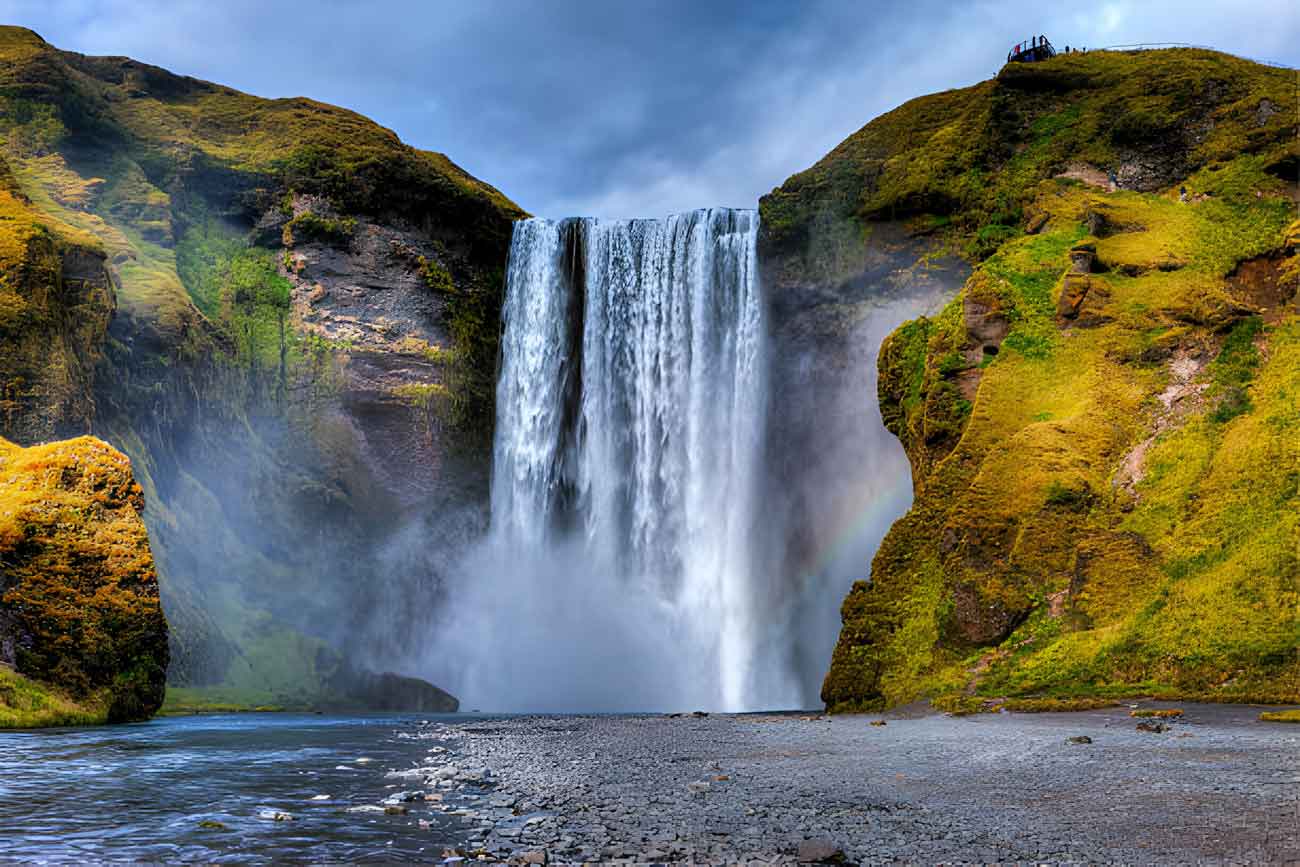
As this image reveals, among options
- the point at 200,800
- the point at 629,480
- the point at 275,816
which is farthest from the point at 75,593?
the point at 629,480

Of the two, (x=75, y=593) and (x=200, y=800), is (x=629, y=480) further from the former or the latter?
(x=200, y=800)

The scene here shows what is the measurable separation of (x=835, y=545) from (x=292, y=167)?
29727 millimetres

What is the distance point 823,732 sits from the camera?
1723 cm

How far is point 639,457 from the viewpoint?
3944 centimetres

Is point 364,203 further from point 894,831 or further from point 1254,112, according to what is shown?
point 894,831

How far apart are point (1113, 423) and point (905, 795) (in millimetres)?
16543

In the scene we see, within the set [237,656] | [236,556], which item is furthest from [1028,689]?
[236,556]

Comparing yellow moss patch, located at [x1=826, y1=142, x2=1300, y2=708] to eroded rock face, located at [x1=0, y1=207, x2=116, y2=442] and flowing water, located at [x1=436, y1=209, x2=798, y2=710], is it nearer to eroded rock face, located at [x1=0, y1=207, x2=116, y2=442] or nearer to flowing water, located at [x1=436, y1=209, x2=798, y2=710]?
flowing water, located at [x1=436, y1=209, x2=798, y2=710]

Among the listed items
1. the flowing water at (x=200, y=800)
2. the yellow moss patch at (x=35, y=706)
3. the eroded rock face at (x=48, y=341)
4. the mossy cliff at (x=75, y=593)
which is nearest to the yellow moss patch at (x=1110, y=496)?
the flowing water at (x=200, y=800)

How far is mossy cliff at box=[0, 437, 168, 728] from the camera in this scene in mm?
19266

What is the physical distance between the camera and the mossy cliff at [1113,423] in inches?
730

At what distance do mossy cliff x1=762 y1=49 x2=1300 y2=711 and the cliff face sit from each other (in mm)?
21567

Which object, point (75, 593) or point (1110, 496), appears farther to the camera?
point (1110, 496)

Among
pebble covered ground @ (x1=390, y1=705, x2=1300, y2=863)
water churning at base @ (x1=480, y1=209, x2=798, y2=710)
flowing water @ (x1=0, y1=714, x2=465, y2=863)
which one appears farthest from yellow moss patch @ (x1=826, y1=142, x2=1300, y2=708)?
flowing water @ (x1=0, y1=714, x2=465, y2=863)
